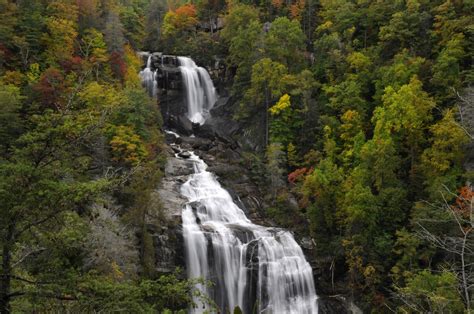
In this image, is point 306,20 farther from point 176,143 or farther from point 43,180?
point 43,180

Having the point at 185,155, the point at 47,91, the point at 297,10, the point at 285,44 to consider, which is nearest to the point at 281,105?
the point at 285,44

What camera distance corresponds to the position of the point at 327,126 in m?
32.2

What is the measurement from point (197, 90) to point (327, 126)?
57.2 feet

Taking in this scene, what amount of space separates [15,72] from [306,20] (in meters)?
30.1

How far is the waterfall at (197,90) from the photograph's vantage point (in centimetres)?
4347

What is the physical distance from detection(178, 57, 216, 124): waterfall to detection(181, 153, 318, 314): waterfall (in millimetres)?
17781

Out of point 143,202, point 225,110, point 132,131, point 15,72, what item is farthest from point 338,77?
point 15,72

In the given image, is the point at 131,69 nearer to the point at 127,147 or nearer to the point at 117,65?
the point at 117,65

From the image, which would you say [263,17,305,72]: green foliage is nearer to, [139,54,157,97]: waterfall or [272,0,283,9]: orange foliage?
[272,0,283,9]: orange foliage

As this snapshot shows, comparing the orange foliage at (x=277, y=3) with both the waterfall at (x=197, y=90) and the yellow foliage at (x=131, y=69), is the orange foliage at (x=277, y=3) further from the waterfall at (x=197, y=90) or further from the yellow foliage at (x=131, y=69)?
the yellow foliage at (x=131, y=69)

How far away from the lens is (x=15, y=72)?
28953 mm

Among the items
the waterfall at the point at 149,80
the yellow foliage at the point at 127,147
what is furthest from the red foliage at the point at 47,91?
the waterfall at the point at 149,80

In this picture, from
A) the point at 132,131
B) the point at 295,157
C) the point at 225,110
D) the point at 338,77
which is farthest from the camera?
the point at 225,110

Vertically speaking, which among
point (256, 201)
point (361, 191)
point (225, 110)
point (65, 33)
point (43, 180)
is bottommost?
point (256, 201)
